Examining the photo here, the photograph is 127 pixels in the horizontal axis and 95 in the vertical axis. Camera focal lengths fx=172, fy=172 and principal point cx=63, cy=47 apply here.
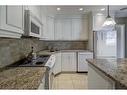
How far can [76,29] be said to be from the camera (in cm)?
685

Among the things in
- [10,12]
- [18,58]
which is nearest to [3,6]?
[10,12]

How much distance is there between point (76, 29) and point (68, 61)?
4.49 ft

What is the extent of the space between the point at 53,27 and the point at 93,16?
1654 millimetres

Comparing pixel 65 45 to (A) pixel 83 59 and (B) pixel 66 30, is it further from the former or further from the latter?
(A) pixel 83 59

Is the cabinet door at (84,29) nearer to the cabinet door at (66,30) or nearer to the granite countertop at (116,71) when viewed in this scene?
the cabinet door at (66,30)

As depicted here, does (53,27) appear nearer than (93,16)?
No

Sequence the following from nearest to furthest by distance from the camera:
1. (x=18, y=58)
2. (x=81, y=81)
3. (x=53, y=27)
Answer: (x=18, y=58) → (x=81, y=81) → (x=53, y=27)

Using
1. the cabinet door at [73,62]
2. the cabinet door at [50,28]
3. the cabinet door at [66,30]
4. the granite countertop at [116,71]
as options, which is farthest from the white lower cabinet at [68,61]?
the granite countertop at [116,71]

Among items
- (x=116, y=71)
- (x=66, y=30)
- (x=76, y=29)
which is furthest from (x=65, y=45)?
(x=116, y=71)

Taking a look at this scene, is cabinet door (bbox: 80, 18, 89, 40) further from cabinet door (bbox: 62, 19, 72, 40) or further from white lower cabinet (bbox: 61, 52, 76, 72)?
white lower cabinet (bbox: 61, 52, 76, 72)

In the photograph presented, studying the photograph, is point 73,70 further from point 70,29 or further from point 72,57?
point 70,29

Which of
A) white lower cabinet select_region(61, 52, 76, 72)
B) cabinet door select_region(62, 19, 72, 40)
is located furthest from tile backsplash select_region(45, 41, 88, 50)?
white lower cabinet select_region(61, 52, 76, 72)

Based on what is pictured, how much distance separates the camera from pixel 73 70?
639 centimetres

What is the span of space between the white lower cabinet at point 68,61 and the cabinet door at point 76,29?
2.71 feet
